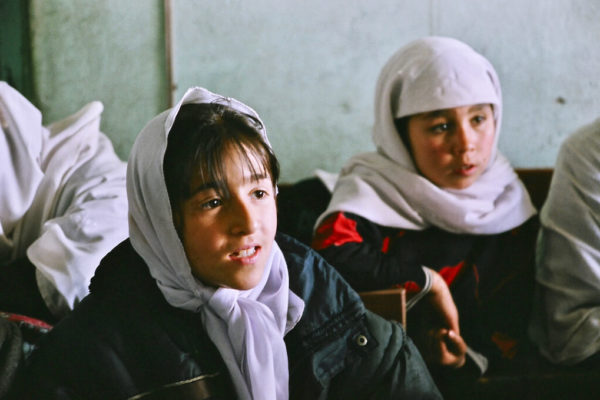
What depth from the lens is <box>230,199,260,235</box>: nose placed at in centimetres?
112

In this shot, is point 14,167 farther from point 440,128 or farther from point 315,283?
point 440,128

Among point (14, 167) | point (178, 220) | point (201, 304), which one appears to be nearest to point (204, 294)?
point (201, 304)

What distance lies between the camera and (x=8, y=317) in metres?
1.32

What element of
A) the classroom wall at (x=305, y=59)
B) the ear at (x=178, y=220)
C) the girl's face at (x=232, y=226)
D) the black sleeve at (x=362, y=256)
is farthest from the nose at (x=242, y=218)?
the classroom wall at (x=305, y=59)

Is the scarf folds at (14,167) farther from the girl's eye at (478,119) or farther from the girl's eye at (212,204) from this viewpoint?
the girl's eye at (478,119)

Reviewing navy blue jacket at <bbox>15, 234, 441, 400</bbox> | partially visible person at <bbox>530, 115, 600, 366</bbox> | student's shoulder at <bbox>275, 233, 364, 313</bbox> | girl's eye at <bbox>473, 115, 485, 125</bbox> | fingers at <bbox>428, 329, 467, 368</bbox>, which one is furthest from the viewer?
girl's eye at <bbox>473, 115, 485, 125</bbox>

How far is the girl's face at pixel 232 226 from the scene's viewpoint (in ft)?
3.69

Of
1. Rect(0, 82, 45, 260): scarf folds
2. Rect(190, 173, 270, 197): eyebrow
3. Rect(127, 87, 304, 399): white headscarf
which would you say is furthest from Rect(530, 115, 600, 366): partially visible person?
Rect(0, 82, 45, 260): scarf folds

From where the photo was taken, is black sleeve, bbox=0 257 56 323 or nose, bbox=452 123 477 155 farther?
nose, bbox=452 123 477 155

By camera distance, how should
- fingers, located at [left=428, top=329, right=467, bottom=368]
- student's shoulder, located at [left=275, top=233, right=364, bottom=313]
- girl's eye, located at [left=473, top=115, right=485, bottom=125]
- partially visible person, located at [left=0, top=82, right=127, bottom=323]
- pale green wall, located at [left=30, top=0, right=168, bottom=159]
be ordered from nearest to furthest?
student's shoulder, located at [left=275, top=233, right=364, bottom=313] < partially visible person, located at [left=0, top=82, right=127, bottom=323] < fingers, located at [left=428, top=329, right=467, bottom=368] < girl's eye, located at [left=473, top=115, right=485, bottom=125] < pale green wall, located at [left=30, top=0, right=168, bottom=159]

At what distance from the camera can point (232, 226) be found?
112 centimetres

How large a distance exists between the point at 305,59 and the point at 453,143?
2.60 ft

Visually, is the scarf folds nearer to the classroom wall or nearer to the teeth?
the classroom wall

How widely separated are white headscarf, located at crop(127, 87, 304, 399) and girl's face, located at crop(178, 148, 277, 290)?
3 centimetres
